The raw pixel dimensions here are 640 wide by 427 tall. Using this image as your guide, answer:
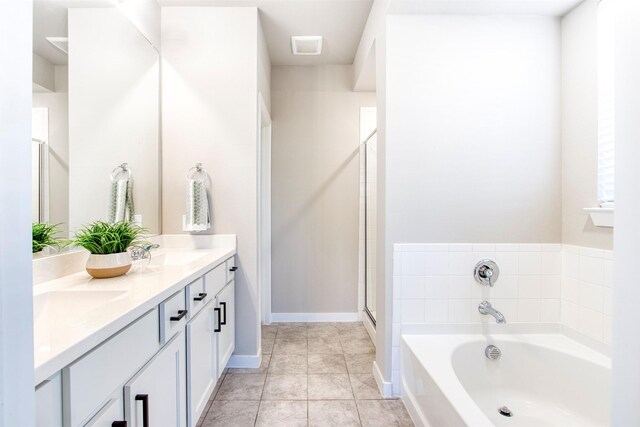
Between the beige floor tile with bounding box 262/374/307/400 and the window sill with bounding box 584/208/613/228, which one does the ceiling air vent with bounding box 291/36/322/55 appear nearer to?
the window sill with bounding box 584/208/613/228

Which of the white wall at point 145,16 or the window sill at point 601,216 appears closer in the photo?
the window sill at point 601,216

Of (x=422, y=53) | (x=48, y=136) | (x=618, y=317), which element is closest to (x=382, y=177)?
(x=422, y=53)

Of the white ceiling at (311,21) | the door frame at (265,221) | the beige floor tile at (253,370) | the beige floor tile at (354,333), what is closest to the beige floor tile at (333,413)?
the beige floor tile at (253,370)

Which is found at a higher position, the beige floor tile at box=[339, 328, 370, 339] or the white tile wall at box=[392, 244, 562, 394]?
the white tile wall at box=[392, 244, 562, 394]

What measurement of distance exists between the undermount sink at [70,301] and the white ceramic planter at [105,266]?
18cm

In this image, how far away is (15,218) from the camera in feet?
1.22

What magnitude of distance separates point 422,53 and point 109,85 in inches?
71.4

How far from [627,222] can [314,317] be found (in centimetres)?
296

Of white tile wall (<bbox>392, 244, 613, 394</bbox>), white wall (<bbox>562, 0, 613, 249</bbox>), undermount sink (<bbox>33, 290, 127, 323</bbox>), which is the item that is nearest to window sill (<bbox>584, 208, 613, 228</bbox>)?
white wall (<bbox>562, 0, 613, 249</bbox>)

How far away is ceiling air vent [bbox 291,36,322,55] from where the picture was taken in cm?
264

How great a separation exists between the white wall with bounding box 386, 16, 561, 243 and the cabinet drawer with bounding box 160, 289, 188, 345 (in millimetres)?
1190

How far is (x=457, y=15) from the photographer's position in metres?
1.89

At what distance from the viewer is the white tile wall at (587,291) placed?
64.7 inches

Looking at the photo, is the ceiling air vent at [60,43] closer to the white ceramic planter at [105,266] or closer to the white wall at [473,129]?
the white ceramic planter at [105,266]
